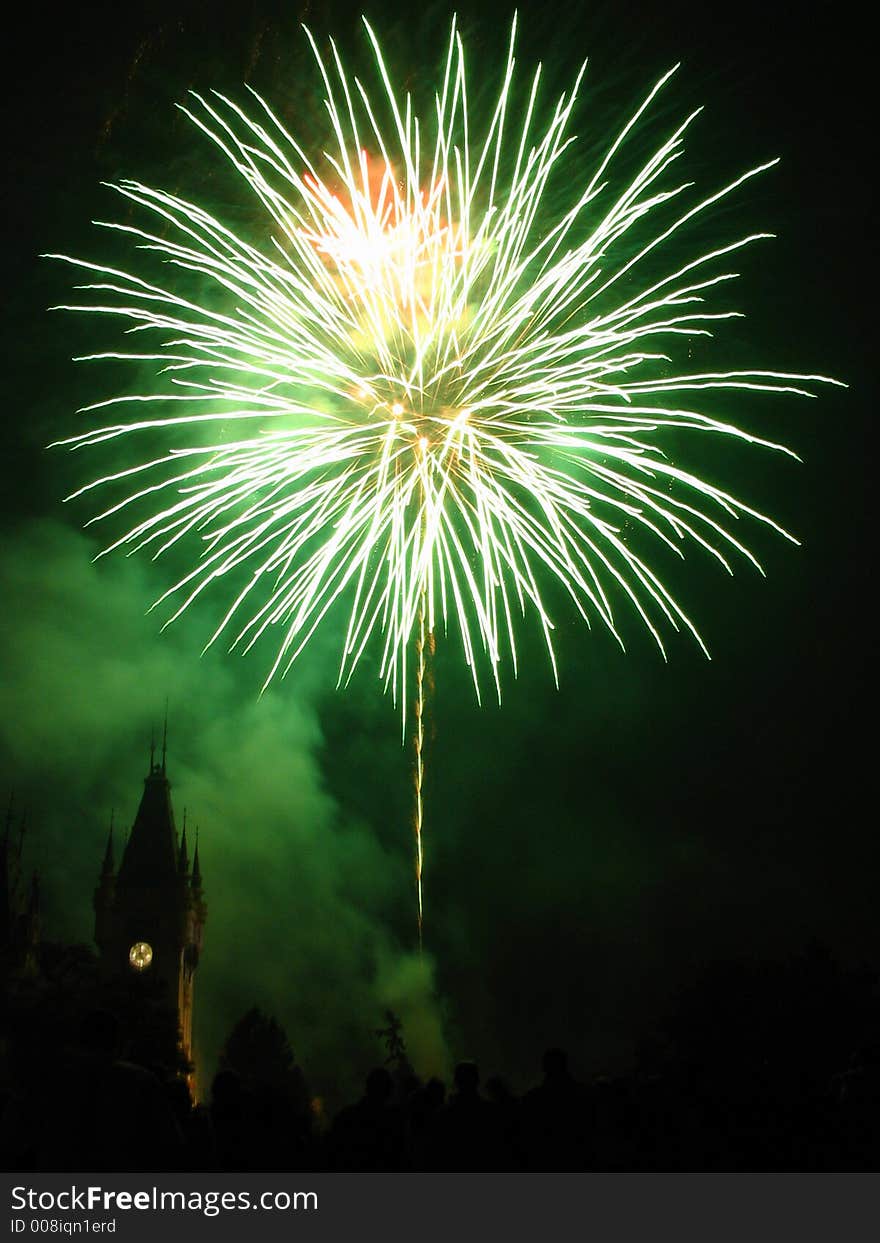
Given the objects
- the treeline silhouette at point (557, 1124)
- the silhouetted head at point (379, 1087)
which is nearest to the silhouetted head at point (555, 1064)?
the treeline silhouette at point (557, 1124)

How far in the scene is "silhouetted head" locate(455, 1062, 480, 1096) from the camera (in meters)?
7.78

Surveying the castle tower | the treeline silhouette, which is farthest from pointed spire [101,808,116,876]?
the treeline silhouette

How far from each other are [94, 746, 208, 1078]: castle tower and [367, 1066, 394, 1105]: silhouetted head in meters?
78.9

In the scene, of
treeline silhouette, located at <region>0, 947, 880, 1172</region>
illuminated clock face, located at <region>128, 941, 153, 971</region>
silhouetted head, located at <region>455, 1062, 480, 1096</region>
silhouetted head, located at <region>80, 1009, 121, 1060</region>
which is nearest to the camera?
silhouetted head, located at <region>80, 1009, 121, 1060</region>

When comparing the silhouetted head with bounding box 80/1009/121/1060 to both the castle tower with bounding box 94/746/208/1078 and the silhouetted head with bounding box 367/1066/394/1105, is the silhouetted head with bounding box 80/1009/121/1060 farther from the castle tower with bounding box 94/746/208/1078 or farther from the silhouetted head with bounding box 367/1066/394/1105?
the castle tower with bounding box 94/746/208/1078

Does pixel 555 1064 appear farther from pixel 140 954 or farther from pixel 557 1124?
pixel 140 954

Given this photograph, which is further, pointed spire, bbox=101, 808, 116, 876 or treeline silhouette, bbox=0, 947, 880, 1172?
pointed spire, bbox=101, 808, 116, 876

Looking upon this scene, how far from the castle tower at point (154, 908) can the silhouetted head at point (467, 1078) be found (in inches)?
3111

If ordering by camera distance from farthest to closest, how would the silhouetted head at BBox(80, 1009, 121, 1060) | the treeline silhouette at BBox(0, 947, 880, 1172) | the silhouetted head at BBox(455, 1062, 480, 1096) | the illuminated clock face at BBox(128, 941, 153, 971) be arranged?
1. the illuminated clock face at BBox(128, 941, 153, 971)
2. the silhouetted head at BBox(455, 1062, 480, 1096)
3. the treeline silhouette at BBox(0, 947, 880, 1172)
4. the silhouetted head at BBox(80, 1009, 121, 1060)

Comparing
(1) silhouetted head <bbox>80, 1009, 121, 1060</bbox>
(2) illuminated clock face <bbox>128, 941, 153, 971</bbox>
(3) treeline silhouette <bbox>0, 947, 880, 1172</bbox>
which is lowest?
(3) treeline silhouette <bbox>0, 947, 880, 1172</bbox>

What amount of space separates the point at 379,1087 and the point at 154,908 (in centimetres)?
8216

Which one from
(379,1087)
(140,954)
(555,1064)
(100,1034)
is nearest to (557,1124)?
(555,1064)
